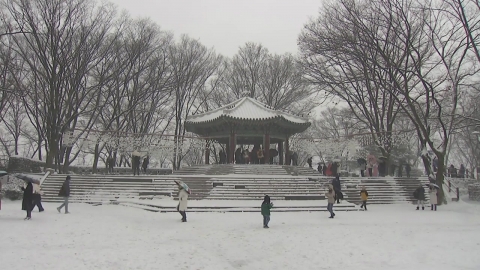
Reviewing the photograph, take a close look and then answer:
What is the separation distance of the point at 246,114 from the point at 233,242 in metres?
15.7

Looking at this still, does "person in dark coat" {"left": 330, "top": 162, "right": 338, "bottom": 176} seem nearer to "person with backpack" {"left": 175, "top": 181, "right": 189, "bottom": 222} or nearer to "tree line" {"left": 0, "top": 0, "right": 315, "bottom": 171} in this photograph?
"tree line" {"left": 0, "top": 0, "right": 315, "bottom": 171}

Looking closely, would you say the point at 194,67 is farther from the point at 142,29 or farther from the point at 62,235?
the point at 62,235

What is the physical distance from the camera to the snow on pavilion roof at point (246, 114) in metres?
23.8

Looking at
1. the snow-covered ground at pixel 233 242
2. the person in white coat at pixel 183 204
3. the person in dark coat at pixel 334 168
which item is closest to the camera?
the snow-covered ground at pixel 233 242

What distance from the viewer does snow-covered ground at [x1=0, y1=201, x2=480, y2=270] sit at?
7.10m

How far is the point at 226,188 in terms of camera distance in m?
18.5

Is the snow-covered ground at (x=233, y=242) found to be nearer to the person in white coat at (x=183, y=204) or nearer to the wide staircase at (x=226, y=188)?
the person in white coat at (x=183, y=204)

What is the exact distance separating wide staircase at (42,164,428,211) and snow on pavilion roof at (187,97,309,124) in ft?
13.8

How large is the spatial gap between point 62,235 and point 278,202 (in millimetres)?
9587

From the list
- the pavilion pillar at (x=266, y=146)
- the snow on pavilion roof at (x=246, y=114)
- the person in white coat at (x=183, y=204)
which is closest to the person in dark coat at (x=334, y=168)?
the snow on pavilion roof at (x=246, y=114)

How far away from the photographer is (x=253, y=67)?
33.0 metres

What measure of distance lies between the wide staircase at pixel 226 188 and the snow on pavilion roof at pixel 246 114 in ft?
13.8

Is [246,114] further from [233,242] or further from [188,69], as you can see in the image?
[233,242]

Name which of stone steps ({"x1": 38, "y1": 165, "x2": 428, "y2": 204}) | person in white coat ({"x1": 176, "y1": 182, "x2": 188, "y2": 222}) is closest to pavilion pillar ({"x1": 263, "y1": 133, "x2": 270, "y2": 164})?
stone steps ({"x1": 38, "y1": 165, "x2": 428, "y2": 204})
